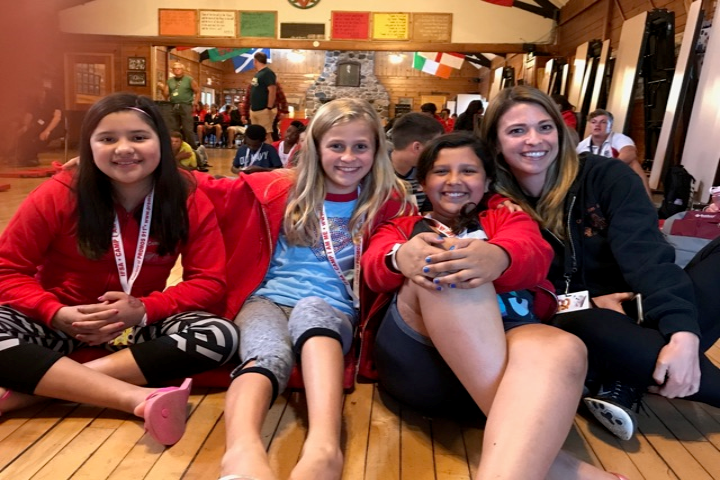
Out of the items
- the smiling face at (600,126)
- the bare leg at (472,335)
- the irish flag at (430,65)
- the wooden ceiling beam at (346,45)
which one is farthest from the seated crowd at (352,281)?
the irish flag at (430,65)

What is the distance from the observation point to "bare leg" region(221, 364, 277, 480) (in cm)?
108

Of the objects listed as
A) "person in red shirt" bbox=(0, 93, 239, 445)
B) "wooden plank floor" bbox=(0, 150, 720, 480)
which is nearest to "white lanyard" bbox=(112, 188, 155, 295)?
"person in red shirt" bbox=(0, 93, 239, 445)

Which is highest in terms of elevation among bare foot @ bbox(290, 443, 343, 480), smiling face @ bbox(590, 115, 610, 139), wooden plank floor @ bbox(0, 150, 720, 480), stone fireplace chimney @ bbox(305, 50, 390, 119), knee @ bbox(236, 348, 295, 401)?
stone fireplace chimney @ bbox(305, 50, 390, 119)

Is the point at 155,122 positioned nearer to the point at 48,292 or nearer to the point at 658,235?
the point at 48,292

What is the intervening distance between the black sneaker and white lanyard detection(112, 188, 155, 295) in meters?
1.28

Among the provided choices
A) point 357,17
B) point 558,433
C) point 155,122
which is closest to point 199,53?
point 357,17

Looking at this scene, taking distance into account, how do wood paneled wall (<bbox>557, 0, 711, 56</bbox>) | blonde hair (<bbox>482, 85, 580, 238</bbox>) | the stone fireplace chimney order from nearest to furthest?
blonde hair (<bbox>482, 85, 580, 238</bbox>) < wood paneled wall (<bbox>557, 0, 711, 56</bbox>) < the stone fireplace chimney

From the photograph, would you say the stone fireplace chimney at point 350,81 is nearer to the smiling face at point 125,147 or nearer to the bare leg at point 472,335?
the smiling face at point 125,147

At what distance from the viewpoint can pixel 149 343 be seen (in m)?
1.55

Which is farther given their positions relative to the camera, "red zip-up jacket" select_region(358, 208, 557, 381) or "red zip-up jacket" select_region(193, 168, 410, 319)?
"red zip-up jacket" select_region(193, 168, 410, 319)

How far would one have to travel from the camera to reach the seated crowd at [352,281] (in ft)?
4.10

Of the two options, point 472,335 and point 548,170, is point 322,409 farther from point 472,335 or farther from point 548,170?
point 548,170

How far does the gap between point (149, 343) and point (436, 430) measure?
782mm

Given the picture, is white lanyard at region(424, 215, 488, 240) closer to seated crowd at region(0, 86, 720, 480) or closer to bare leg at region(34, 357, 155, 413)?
seated crowd at region(0, 86, 720, 480)
